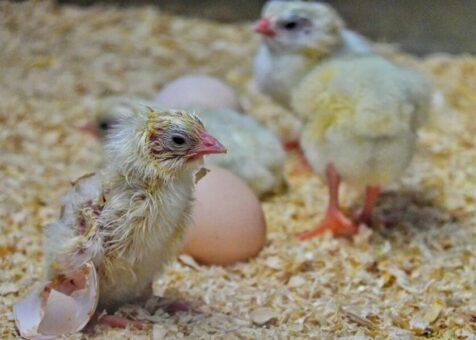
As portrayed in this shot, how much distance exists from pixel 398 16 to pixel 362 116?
2250mm

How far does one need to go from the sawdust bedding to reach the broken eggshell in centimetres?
6

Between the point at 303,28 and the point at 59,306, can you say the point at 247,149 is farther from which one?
the point at 59,306

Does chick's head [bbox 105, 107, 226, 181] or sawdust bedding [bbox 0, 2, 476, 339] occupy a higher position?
chick's head [bbox 105, 107, 226, 181]

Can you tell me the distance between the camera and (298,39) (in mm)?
3551

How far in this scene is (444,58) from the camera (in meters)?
4.93

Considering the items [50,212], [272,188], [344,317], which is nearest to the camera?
[344,317]

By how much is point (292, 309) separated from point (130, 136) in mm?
745

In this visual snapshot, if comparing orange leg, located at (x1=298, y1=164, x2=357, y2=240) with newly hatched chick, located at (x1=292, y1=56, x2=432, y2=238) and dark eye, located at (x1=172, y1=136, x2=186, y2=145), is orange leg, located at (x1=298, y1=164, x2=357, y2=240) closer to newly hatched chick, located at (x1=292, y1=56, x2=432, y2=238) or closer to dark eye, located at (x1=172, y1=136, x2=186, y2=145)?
newly hatched chick, located at (x1=292, y1=56, x2=432, y2=238)

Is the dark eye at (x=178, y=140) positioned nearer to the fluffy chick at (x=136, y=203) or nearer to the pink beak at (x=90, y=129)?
the fluffy chick at (x=136, y=203)

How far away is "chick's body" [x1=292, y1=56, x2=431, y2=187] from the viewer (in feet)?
9.54

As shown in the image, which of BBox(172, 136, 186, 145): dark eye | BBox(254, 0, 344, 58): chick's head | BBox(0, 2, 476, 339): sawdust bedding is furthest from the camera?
BBox(254, 0, 344, 58): chick's head

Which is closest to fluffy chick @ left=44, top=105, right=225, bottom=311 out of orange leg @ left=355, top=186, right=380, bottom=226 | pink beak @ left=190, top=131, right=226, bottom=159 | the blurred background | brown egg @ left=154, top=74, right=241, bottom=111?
pink beak @ left=190, top=131, right=226, bottom=159

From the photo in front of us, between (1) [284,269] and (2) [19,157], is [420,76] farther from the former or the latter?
(2) [19,157]

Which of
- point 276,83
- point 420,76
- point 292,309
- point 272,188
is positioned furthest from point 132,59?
point 292,309
